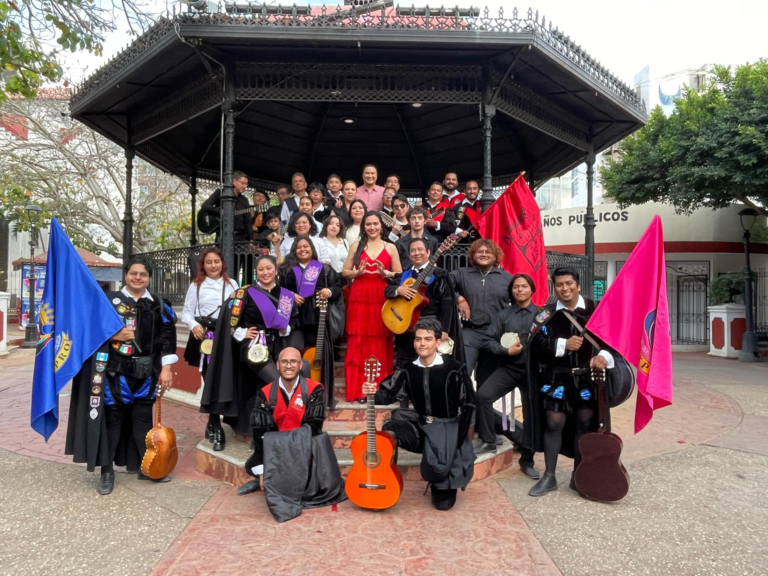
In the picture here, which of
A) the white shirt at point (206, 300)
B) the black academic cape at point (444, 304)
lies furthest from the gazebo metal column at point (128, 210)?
the black academic cape at point (444, 304)

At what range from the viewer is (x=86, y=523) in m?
4.12

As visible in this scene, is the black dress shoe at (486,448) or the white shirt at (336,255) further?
the white shirt at (336,255)

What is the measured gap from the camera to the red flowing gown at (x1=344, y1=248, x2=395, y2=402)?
572 cm

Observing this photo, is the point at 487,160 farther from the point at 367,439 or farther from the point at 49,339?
the point at 49,339

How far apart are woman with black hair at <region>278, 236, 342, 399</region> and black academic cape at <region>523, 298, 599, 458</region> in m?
1.98

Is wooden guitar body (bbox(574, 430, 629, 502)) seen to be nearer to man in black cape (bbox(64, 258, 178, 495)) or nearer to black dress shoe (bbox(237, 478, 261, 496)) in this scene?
black dress shoe (bbox(237, 478, 261, 496))

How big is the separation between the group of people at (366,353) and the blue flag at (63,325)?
0.15 m

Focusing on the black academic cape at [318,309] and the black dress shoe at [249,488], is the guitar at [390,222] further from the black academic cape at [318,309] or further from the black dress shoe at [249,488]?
the black dress shoe at [249,488]

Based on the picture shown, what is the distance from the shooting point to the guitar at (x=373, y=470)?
4242 mm

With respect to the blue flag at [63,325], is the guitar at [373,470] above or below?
below

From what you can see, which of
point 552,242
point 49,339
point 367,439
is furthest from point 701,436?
point 552,242

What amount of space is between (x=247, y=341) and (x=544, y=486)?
2898 mm

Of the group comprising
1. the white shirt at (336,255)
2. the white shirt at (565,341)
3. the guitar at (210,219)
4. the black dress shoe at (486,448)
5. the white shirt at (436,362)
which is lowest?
the black dress shoe at (486,448)

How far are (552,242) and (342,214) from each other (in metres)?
16.1
